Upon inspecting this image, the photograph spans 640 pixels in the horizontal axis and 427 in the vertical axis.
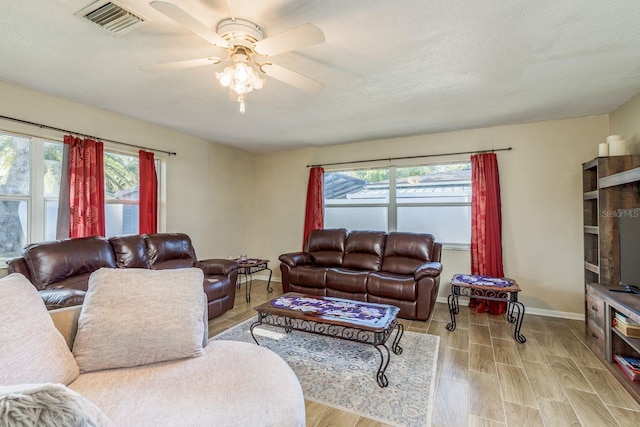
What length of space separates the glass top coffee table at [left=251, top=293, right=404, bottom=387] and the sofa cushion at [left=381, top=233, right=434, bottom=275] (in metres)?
1.24

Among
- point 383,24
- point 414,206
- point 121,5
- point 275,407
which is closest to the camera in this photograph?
point 275,407

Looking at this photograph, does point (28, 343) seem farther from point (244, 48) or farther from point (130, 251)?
point (130, 251)

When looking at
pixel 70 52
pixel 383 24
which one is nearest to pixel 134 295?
pixel 70 52

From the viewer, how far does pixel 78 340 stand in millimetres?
1388

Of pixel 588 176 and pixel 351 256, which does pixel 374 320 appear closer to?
pixel 351 256

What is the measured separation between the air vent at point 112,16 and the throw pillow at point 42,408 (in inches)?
75.7

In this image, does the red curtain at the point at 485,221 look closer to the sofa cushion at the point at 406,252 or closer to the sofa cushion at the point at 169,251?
the sofa cushion at the point at 406,252

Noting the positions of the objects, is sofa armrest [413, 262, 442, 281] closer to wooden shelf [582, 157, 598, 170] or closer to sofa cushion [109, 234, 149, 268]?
wooden shelf [582, 157, 598, 170]

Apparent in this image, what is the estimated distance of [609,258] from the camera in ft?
9.07

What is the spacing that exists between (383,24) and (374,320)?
2.06m

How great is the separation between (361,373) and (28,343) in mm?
2009

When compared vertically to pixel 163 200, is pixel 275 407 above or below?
below

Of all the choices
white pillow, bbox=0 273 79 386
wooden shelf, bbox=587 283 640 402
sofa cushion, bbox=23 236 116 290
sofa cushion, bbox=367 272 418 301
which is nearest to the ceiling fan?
white pillow, bbox=0 273 79 386

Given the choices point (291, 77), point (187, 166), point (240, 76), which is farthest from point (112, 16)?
point (187, 166)
